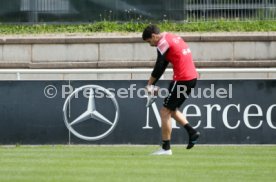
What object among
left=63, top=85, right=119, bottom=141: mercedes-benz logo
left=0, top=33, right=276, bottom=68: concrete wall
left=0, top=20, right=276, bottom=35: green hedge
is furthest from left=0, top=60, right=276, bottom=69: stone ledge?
left=63, top=85, right=119, bottom=141: mercedes-benz logo

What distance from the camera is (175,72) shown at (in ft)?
48.2

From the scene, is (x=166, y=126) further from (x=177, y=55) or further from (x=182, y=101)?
(x=177, y=55)

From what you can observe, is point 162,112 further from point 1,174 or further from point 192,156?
point 1,174

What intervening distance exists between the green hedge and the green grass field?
7.58 m

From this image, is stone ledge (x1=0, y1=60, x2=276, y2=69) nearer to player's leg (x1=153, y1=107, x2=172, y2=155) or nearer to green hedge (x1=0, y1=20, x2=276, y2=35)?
green hedge (x1=0, y1=20, x2=276, y2=35)

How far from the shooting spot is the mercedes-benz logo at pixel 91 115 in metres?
17.5

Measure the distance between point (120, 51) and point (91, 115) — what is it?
492cm

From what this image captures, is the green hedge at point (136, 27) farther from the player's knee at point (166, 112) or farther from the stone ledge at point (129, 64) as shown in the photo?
the player's knee at point (166, 112)

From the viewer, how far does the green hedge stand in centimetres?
2347

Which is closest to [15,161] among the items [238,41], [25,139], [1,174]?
[1,174]

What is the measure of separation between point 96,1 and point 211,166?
1158cm

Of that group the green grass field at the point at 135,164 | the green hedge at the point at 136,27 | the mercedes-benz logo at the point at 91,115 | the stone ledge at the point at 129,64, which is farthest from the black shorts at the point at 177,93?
the green hedge at the point at 136,27

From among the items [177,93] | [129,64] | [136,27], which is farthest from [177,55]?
[136,27]

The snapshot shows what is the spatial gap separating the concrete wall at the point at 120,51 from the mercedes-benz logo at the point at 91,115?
456 centimetres
